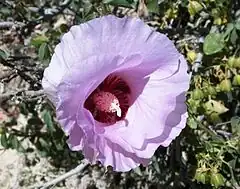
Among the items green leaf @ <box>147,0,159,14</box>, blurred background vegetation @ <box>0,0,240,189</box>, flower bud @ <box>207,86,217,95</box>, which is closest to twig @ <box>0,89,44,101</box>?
blurred background vegetation @ <box>0,0,240,189</box>

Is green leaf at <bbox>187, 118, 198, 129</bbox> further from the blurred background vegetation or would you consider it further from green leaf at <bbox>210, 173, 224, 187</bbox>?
green leaf at <bbox>210, 173, 224, 187</bbox>

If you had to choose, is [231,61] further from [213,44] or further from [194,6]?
[194,6]

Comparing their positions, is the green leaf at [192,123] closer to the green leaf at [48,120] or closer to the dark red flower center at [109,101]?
the dark red flower center at [109,101]

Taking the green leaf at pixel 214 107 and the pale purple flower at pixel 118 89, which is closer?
the pale purple flower at pixel 118 89

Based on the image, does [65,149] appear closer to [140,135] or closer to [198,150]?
[198,150]

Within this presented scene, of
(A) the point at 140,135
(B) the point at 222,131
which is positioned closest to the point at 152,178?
(B) the point at 222,131

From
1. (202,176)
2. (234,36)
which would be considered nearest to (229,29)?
(234,36)

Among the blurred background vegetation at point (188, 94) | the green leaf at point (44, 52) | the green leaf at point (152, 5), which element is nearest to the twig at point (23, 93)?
the blurred background vegetation at point (188, 94)
